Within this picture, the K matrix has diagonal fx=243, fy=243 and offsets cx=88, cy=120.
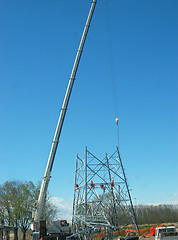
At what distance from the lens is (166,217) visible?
71.9 metres

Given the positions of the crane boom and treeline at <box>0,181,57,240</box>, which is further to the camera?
treeline at <box>0,181,57,240</box>

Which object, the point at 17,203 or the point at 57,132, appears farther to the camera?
the point at 17,203

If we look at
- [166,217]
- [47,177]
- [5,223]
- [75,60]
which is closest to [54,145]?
[47,177]

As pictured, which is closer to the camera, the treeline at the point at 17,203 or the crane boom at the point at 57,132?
the crane boom at the point at 57,132

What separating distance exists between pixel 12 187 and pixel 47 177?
2565 cm

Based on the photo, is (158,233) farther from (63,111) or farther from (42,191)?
(63,111)

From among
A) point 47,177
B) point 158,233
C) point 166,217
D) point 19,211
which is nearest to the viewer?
point 158,233

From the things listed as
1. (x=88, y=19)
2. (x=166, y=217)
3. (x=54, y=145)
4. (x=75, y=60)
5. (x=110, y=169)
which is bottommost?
(x=166, y=217)

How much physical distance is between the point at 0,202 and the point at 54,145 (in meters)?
26.2

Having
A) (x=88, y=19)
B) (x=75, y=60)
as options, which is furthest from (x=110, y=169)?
(x=88, y=19)

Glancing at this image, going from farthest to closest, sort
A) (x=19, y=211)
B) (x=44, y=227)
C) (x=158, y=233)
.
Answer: (x=19, y=211) < (x=44, y=227) < (x=158, y=233)

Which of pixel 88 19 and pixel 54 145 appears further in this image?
pixel 88 19

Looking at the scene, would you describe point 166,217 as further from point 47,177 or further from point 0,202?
point 47,177

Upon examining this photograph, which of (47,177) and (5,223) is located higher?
(47,177)
